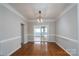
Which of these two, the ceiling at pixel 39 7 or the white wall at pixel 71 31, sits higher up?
the ceiling at pixel 39 7

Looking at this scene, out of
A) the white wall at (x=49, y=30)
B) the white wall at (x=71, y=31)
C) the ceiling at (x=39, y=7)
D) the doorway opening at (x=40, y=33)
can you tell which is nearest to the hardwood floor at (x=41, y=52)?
the white wall at (x=71, y=31)

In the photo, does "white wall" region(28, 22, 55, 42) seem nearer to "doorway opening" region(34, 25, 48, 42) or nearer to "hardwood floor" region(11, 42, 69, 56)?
"doorway opening" region(34, 25, 48, 42)

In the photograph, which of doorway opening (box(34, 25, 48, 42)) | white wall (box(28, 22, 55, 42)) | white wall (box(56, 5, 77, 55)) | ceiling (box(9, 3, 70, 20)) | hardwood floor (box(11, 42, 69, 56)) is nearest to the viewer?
white wall (box(56, 5, 77, 55))

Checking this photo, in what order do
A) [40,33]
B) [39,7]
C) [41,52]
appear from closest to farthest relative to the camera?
[39,7] → [41,52] → [40,33]

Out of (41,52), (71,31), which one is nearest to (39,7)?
(71,31)

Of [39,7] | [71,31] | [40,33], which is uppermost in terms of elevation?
[39,7]

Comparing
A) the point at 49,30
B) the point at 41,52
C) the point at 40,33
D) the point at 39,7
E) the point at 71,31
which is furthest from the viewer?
the point at 49,30

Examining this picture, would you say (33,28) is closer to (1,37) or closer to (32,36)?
(32,36)

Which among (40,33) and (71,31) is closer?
(71,31)

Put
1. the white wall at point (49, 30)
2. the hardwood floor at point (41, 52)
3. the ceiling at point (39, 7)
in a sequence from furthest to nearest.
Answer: the white wall at point (49, 30)
the hardwood floor at point (41, 52)
the ceiling at point (39, 7)

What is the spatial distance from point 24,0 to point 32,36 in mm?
7415

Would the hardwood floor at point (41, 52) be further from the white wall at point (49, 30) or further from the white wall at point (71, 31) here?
the white wall at point (49, 30)

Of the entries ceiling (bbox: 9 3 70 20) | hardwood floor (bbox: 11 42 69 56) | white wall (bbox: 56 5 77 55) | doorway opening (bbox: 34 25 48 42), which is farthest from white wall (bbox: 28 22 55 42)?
white wall (bbox: 56 5 77 55)

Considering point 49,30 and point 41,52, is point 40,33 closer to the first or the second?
point 49,30
